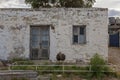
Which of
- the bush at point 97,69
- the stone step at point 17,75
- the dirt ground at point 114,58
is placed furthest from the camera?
the dirt ground at point 114,58

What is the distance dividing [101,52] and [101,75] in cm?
434

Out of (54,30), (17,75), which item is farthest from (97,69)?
(54,30)

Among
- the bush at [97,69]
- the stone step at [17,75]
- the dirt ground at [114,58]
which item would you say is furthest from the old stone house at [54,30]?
the stone step at [17,75]

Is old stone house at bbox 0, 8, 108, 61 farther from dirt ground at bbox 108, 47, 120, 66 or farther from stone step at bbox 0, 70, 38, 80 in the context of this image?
stone step at bbox 0, 70, 38, 80

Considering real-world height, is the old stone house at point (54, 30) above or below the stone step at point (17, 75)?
above

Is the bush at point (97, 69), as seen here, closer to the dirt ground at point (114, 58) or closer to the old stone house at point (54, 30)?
the old stone house at point (54, 30)

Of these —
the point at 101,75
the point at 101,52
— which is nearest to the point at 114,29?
the point at 101,52

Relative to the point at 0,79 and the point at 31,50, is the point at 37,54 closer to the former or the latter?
the point at 31,50

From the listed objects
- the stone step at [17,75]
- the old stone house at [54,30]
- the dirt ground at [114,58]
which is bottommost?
the stone step at [17,75]

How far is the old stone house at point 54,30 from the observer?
63.3 feet

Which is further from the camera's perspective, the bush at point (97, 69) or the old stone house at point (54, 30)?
the old stone house at point (54, 30)

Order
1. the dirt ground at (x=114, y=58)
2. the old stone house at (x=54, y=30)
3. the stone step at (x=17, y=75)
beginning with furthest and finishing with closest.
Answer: the dirt ground at (x=114, y=58) → the old stone house at (x=54, y=30) → the stone step at (x=17, y=75)

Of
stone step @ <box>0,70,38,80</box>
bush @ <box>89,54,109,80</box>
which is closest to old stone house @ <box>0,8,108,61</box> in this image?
bush @ <box>89,54,109,80</box>

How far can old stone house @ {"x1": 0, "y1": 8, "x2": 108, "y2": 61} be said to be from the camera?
63.3 ft
